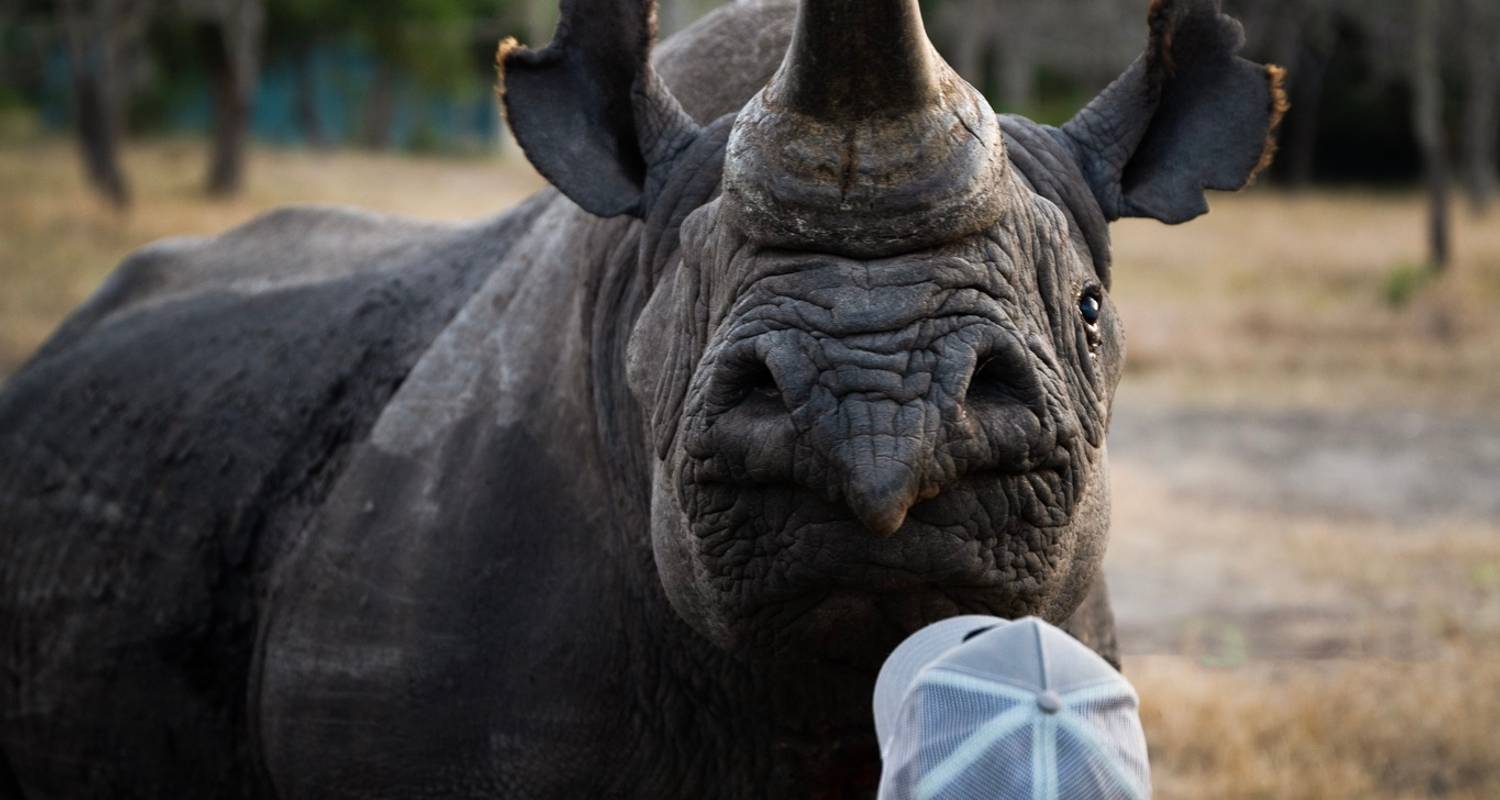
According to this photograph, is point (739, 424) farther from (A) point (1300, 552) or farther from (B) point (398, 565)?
(A) point (1300, 552)

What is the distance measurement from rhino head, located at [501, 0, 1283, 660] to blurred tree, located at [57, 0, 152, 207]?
773 inches

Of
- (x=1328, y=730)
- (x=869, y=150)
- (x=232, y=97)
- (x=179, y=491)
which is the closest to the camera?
(x=869, y=150)

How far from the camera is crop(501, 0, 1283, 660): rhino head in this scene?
2.36 meters

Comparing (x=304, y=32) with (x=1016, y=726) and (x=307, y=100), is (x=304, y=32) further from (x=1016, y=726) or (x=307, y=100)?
(x=1016, y=726)

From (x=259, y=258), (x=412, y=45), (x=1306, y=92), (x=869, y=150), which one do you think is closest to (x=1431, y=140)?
(x=1306, y=92)

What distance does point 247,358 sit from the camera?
4.23 meters

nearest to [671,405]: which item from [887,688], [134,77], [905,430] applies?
[905,430]

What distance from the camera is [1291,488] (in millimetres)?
10703

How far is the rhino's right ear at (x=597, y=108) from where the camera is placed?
10.4 feet

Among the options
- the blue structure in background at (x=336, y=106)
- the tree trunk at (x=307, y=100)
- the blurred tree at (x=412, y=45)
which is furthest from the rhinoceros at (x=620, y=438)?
the blue structure in background at (x=336, y=106)

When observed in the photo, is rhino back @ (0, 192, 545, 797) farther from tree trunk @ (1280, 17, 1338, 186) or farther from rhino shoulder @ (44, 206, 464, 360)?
tree trunk @ (1280, 17, 1338, 186)

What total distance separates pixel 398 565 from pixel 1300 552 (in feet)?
21.7

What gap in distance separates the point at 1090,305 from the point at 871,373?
64 centimetres

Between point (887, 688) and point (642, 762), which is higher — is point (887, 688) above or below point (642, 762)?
above
